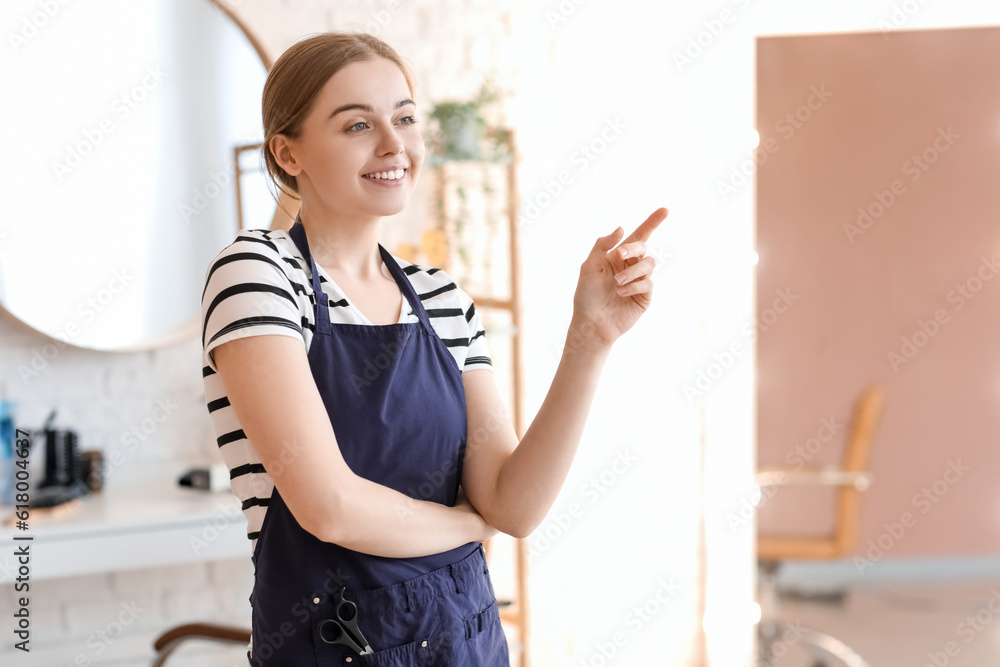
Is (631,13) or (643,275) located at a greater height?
(631,13)

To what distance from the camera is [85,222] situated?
217 centimetres

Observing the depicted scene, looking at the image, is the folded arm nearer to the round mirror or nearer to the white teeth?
the white teeth

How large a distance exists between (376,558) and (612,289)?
0.42 metres

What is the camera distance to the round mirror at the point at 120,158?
2.11 meters

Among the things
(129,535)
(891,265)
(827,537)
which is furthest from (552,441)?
(891,265)

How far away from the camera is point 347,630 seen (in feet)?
3.10

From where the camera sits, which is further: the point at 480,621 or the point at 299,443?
the point at 480,621

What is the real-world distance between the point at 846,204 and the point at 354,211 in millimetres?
2678

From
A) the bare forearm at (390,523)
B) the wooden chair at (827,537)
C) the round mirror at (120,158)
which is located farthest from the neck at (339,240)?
the wooden chair at (827,537)

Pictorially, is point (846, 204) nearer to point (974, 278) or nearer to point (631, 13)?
point (974, 278)

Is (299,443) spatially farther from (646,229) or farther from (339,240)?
(646,229)

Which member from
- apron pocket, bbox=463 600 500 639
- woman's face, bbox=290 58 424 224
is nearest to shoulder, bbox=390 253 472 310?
woman's face, bbox=290 58 424 224

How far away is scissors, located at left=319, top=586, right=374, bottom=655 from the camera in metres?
0.94

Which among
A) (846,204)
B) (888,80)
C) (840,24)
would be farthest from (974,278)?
(840,24)
